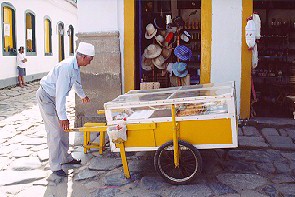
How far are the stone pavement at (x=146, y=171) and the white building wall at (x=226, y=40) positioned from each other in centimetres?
126

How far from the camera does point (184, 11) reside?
1177cm

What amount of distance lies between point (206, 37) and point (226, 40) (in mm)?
415

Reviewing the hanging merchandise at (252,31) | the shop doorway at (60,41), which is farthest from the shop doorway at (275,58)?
the shop doorway at (60,41)

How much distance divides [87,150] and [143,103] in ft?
6.75

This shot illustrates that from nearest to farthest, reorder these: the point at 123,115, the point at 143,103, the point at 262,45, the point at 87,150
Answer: the point at 143,103
the point at 123,115
the point at 87,150
the point at 262,45

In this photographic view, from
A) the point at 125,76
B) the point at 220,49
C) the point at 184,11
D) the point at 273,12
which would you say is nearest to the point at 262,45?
the point at 273,12

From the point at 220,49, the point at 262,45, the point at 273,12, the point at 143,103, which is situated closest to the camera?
the point at 143,103

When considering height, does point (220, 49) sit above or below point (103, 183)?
above

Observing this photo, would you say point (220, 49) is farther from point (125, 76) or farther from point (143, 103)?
point (143, 103)

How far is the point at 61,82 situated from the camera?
5.00 meters

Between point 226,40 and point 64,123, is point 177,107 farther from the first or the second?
point 226,40

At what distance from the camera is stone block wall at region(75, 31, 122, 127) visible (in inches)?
314

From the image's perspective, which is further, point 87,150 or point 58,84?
point 87,150

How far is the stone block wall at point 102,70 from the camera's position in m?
7.98
